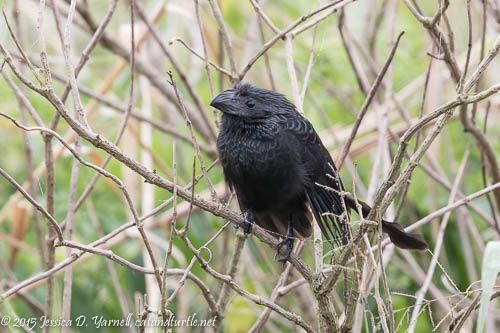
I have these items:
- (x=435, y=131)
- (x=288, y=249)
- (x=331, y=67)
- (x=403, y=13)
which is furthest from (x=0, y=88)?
(x=435, y=131)

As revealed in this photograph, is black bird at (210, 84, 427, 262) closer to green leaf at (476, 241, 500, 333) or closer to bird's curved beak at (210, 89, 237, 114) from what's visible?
bird's curved beak at (210, 89, 237, 114)

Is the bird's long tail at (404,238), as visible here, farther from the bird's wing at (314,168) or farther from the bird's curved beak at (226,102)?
the bird's curved beak at (226,102)

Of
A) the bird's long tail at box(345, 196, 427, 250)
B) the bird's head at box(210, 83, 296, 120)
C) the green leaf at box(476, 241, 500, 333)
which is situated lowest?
the bird's long tail at box(345, 196, 427, 250)

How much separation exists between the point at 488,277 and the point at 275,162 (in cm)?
127

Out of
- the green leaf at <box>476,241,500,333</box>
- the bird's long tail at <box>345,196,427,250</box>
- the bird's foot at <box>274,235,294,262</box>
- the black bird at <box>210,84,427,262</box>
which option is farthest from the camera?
the black bird at <box>210,84,427,262</box>

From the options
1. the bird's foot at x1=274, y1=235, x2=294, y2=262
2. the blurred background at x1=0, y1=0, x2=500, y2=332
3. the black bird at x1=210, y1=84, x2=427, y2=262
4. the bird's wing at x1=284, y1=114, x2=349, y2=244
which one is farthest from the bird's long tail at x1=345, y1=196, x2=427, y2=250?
the blurred background at x1=0, y1=0, x2=500, y2=332

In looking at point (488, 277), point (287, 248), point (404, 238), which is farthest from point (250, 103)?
point (488, 277)

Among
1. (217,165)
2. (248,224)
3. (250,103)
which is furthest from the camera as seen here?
(217,165)

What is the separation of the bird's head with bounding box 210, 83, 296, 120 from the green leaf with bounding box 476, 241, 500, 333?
1408 mm

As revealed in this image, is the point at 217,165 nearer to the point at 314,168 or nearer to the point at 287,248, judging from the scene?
the point at 314,168

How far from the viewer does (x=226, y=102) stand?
105 inches

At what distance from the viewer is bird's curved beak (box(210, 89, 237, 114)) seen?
104 inches

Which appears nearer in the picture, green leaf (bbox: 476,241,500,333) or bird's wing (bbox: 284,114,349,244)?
green leaf (bbox: 476,241,500,333)

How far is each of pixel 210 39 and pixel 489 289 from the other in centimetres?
280
